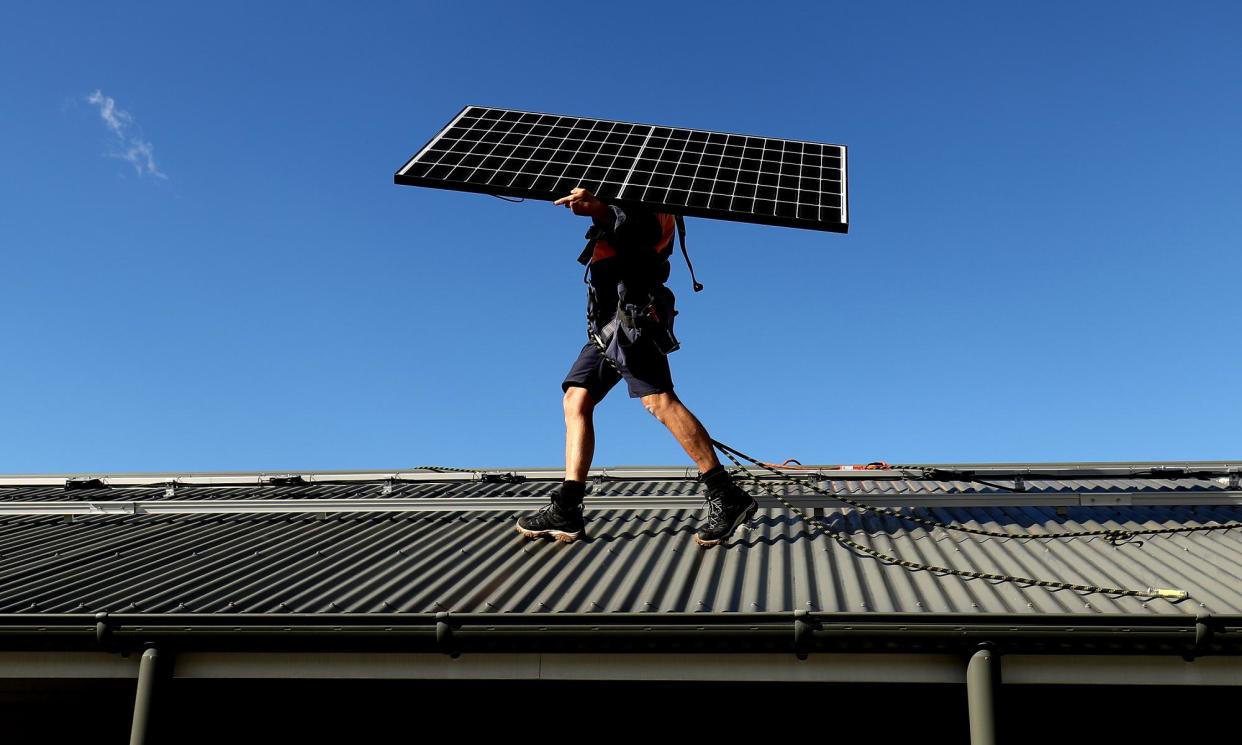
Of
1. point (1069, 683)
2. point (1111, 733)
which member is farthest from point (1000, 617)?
point (1111, 733)

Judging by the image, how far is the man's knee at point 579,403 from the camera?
6.46 metres

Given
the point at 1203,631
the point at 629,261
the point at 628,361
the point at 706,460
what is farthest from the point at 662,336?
the point at 1203,631

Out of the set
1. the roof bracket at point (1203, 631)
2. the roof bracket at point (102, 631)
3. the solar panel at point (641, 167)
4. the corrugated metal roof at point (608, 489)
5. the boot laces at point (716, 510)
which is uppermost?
the solar panel at point (641, 167)

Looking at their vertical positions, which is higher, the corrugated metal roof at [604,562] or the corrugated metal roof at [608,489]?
the corrugated metal roof at [608,489]

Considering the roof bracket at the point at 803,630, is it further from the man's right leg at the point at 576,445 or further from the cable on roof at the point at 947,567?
the man's right leg at the point at 576,445

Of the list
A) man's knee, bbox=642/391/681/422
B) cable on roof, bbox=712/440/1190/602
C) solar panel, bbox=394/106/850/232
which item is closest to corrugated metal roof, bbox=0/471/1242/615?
cable on roof, bbox=712/440/1190/602

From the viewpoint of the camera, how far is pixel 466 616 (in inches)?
183

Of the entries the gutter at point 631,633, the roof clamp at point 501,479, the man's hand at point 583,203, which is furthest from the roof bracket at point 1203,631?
the roof clamp at point 501,479

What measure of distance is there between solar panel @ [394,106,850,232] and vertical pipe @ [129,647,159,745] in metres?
2.88

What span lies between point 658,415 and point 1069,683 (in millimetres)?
2732

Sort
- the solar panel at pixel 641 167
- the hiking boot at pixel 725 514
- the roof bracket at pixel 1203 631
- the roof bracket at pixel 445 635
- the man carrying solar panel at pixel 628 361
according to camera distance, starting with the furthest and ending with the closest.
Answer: the man carrying solar panel at pixel 628 361 → the hiking boot at pixel 725 514 → the solar panel at pixel 641 167 → the roof bracket at pixel 445 635 → the roof bracket at pixel 1203 631

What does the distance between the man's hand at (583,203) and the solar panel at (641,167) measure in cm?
6

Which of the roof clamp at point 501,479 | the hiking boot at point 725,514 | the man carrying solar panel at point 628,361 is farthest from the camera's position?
the roof clamp at point 501,479

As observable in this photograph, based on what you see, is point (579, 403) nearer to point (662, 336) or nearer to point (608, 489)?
point (662, 336)
